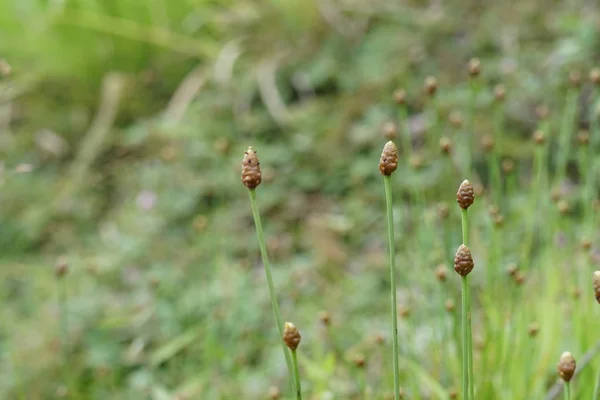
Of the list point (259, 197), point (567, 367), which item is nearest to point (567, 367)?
point (567, 367)

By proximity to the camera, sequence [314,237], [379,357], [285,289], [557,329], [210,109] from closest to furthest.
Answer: [557,329] → [379,357] → [285,289] → [314,237] → [210,109]

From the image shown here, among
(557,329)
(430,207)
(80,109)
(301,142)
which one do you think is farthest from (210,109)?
(557,329)

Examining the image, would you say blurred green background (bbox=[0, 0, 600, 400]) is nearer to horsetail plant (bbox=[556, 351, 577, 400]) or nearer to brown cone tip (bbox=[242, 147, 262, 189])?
horsetail plant (bbox=[556, 351, 577, 400])

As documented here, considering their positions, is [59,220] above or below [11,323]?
above

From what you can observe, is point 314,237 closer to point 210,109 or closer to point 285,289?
point 285,289

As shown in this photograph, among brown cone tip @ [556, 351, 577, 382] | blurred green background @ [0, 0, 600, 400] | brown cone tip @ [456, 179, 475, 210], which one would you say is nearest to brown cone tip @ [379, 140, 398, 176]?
brown cone tip @ [456, 179, 475, 210]

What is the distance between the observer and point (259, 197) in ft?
5.63

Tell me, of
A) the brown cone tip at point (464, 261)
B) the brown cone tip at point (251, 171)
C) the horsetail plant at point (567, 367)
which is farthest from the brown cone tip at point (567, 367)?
the brown cone tip at point (251, 171)

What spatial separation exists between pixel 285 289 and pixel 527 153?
74 cm

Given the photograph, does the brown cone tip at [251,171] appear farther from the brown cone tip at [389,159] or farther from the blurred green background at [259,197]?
the blurred green background at [259,197]

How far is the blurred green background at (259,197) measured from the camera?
1.11 metres

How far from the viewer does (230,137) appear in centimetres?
190

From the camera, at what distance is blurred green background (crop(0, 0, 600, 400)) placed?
111 centimetres

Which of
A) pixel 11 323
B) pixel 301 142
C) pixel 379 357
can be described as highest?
pixel 301 142
